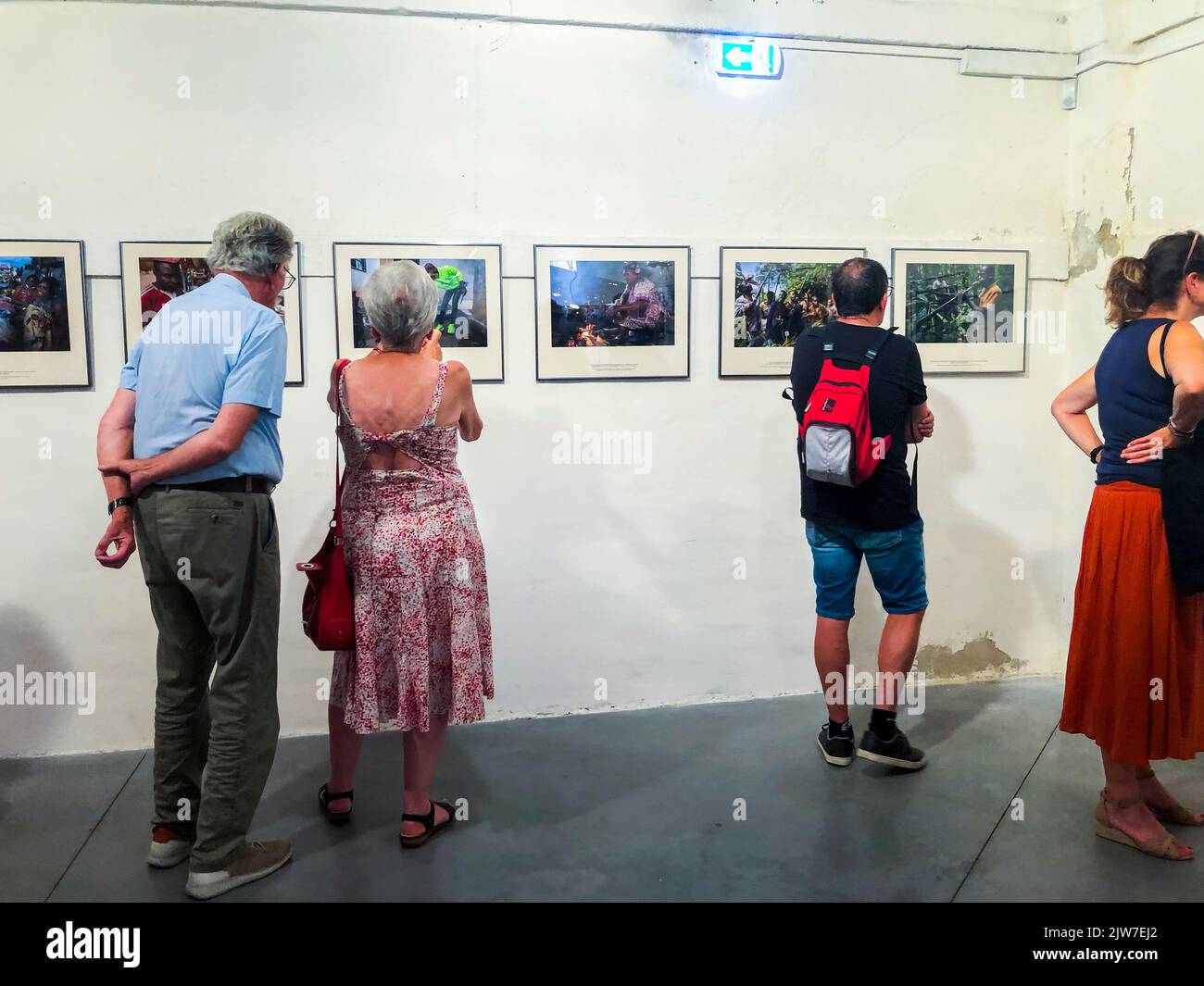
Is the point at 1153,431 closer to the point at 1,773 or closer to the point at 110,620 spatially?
the point at 110,620

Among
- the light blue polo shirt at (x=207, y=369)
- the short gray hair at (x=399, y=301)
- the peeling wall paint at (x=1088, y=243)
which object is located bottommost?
the light blue polo shirt at (x=207, y=369)

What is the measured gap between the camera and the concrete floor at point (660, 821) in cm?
273

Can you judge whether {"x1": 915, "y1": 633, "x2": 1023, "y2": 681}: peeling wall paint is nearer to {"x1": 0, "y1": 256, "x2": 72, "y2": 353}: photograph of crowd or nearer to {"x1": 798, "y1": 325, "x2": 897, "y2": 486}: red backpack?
{"x1": 798, "y1": 325, "x2": 897, "y2": 486}: red backpack

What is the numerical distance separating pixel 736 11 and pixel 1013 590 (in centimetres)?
294

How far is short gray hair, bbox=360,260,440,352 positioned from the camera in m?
2.74

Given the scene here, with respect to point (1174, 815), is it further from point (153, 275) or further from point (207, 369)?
point (153, 275)

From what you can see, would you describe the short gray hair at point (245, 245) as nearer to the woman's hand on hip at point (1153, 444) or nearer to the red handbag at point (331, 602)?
the red handbag at point (331, 602)

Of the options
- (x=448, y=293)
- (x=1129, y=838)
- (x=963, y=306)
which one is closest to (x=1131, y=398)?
(x=1129, y=838)

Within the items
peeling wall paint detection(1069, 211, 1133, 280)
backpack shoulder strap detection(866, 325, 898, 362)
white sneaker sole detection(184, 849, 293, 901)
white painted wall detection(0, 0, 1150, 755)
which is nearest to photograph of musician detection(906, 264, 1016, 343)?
white painted wall detection(0, 0, 1150, 755)

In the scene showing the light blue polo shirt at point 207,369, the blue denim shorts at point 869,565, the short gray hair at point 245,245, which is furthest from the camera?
the blue denim shorts at point 869,565

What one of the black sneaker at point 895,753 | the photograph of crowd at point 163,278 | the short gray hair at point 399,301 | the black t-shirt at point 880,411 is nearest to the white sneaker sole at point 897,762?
the black sneaker at point 895,753

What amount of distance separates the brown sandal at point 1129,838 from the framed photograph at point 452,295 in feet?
8.85

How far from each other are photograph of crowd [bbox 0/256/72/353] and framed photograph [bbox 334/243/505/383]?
1022 mm

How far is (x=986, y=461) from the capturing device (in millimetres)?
4516
